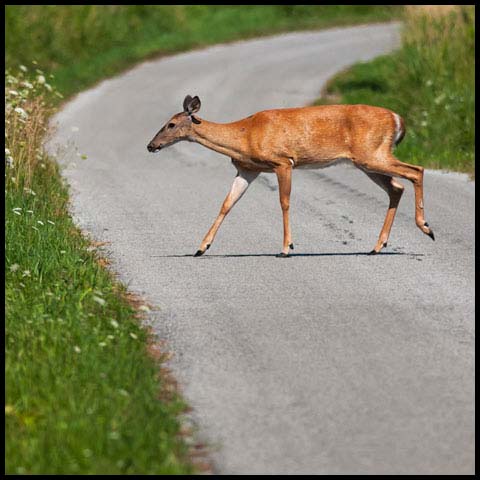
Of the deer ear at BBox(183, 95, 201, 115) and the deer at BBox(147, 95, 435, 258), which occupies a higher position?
the deer ear at BBox(183, 95, 201, 115)

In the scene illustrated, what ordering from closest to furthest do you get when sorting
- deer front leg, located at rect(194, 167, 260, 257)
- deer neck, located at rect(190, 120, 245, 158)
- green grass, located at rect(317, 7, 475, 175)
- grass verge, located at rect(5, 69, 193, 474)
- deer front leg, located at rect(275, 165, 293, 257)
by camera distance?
grass verge, located at rect(5, 69, 193, 474) → deer front leg, located at rect(275, 165, 293, 257) → deer front leg, located at rect(194, 167, 260, 257) → deer neck, located at rect(190, 120, 245, 158) → green grass, located at rect(317, 7, 475, 175)

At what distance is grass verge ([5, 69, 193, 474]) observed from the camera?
6074 millimetres

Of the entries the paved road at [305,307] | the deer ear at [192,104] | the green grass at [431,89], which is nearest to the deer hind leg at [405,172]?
the paved road at [305,307]

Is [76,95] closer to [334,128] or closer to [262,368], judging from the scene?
[334,128]

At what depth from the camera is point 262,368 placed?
7.93 meters

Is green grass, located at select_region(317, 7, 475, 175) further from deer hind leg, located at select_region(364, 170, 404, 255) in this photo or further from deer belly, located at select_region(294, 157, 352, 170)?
deer belly, located at select_region(294, 157, 352, 170)

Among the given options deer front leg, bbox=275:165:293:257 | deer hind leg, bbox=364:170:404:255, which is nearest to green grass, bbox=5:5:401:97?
deer hind leg, bbox=364:170:404:255

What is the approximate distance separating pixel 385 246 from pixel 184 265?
1.95m

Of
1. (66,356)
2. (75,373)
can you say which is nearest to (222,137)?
(66,356)

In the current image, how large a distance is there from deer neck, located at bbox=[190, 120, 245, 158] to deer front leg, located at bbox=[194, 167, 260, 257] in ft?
0.85

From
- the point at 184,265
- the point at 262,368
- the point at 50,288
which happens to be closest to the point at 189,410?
the point at 262,368

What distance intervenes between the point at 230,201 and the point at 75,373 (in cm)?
508

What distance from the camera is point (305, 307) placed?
9.64 m

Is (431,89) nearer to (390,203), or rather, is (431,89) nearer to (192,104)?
(390,203)
